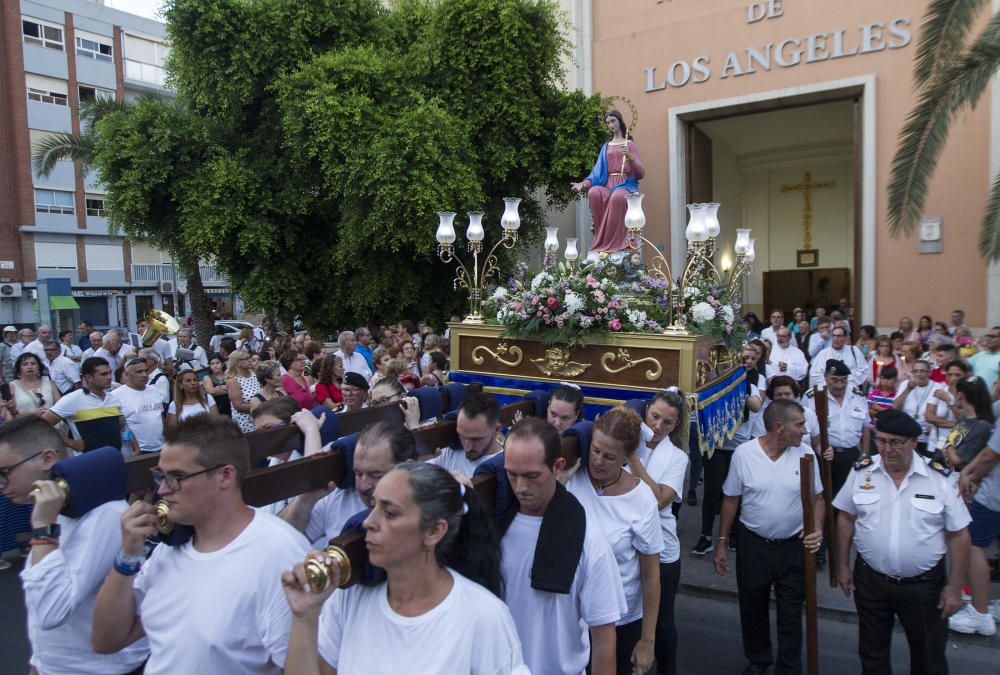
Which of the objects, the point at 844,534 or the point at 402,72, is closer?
the point at 844,534

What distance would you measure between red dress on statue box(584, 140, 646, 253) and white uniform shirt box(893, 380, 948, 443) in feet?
10.9

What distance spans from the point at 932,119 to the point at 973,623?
16.4ft

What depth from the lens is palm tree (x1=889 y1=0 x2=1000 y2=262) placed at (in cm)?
660

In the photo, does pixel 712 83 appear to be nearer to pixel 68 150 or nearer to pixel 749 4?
pixel 749 4

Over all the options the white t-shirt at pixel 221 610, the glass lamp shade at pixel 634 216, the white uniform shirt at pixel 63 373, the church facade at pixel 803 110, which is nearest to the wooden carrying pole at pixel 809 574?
the white t-shirt at pixel 221 610

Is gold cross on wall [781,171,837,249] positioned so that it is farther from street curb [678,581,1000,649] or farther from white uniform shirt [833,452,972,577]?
white uniform shirt [833,452,972,577]

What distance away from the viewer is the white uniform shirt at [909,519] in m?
3.47

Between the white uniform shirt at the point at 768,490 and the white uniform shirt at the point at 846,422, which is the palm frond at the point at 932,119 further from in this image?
the white uniform shirt at the point at 768,490

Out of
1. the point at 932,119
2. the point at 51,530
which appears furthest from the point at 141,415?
the point at 932,119

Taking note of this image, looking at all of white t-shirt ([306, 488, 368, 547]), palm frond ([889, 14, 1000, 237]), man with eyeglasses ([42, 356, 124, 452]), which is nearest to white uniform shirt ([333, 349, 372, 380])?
man with eyeglasses ([42, 356, 124, 452])

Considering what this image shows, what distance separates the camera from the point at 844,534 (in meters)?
3.80

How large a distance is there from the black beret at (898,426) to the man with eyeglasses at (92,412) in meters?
5.69

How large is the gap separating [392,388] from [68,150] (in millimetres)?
15467

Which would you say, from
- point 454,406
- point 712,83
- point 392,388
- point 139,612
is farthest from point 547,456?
point 712,83
